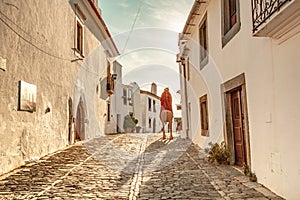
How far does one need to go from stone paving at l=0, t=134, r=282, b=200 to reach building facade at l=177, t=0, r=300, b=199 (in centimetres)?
56

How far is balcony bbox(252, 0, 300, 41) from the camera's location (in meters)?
3.49

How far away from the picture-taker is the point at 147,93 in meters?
38.0

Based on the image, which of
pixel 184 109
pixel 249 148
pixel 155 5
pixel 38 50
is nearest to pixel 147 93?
pixel 184 109

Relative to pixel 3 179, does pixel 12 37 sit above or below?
above

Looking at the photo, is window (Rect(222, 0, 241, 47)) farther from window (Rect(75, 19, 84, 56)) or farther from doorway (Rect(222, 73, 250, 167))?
window (Rect(75, 19, 84, 56))

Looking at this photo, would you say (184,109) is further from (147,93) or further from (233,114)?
(147,93)

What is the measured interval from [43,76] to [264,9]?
252 inches

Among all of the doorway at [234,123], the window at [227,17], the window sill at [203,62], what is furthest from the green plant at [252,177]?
the window sill at [203,62]

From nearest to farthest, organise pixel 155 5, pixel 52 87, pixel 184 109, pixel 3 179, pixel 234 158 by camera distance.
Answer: pixel 3 179
pixel 234 158
pixel 52 87
pixel 155 5
pixel 184 109

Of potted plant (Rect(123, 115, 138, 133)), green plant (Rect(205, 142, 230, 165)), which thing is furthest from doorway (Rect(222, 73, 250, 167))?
potted plant (Rect(123, 115, 138, 133))

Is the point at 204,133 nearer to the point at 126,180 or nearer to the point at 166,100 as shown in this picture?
the point at 166,100

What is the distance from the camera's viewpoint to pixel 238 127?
6.88 metres

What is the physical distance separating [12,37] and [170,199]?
16.1 feet

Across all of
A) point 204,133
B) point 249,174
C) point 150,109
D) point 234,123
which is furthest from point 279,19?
point 150,109
